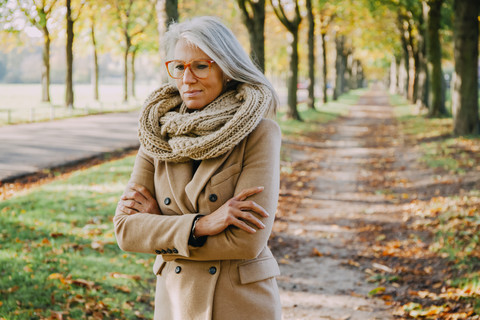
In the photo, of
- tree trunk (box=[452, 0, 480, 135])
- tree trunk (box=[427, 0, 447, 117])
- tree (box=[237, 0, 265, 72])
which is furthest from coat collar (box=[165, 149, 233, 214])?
tree trunk (box=[427, 0, 447, 117])

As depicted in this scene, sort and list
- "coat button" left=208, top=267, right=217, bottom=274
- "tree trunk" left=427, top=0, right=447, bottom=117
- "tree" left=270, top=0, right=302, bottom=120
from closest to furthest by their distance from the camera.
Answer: "coat button" left=208, top=267, right=217, bottom=274
"tree trunk" left=427, top=0, right=447, bottom=117
"tree" left=270, top=0, right=302, bottom=120

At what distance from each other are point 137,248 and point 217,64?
0.93 metres

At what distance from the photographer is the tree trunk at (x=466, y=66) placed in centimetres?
1419

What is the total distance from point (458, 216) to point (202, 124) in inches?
242

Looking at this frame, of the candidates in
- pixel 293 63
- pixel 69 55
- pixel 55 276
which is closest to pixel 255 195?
pixel 55 276

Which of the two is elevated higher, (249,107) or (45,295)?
(249,107)

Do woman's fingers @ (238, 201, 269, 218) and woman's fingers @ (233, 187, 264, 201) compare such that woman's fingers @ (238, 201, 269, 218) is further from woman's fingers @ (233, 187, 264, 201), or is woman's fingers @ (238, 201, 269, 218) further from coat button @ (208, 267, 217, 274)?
coat button @ (208, 267, 217, 274)

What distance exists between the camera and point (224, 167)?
7.30ft

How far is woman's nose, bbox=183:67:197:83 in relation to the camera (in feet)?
7.46

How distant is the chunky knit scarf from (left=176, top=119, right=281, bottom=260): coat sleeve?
0.10 meters

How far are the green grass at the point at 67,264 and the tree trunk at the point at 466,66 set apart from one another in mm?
11342

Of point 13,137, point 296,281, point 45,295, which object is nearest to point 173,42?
point 45,295

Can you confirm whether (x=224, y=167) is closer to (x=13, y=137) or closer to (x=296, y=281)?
(x=296, y=281)

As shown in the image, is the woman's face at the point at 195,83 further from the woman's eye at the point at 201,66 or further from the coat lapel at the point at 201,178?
the coat lapel at the point at 201,178
